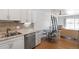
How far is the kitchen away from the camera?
4.57 ft

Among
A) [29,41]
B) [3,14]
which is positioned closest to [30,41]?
[29,41]

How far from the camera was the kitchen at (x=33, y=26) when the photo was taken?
4.57 ft

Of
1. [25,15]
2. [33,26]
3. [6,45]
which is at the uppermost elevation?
A: [25,15]

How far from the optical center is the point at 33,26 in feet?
4.67

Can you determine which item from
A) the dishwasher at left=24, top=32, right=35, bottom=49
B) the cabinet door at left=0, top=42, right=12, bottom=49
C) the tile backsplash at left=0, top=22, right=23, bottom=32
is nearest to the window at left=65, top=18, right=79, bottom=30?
the dishwasher at left=24, top=32, right=35, bottom=49

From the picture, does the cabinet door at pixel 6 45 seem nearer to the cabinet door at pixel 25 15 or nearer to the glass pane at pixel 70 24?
the cabinet door at pixel 25 15

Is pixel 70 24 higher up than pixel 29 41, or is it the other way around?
pixel 70 24

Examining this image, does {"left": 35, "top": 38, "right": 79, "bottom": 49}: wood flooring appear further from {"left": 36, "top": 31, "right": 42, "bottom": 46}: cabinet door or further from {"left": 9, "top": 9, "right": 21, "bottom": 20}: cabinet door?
{"left": 9, "top": 9, "right": 21, "bottom": 20}: cabinet door

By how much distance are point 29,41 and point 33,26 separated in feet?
0.70

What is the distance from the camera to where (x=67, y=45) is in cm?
141

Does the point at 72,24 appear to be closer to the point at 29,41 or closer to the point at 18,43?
the point at 29,41

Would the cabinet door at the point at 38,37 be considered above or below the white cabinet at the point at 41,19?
below

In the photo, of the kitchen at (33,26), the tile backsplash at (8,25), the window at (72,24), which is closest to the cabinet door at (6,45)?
the kitchen at (33,26)
